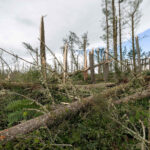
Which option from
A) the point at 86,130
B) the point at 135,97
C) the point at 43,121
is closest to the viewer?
the point at 43,121

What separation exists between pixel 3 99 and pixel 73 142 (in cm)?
237

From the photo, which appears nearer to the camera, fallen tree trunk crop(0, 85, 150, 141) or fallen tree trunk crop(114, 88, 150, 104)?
fallen tree trunk crop(0, 85, 150, 141)

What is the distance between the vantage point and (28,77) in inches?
167

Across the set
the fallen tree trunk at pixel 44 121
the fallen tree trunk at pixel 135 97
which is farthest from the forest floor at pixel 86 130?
the fallen tree trunk at pixel 135 97

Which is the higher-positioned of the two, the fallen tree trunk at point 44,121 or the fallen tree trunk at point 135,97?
the fallen tree trunk at point 135,97

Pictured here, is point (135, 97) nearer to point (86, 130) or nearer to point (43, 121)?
point (86, 130)

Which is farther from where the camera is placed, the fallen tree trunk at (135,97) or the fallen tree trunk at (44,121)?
the fallen tree trunk at (135,97)

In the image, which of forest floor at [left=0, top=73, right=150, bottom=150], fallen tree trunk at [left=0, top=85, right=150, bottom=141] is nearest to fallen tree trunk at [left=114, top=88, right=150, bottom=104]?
forest floor at [left=0, top=73, right=150, bottom=150]

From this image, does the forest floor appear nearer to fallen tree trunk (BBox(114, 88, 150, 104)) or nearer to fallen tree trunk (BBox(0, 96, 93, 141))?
fallen tree trunk (BBox(0, 96, 93, 141))

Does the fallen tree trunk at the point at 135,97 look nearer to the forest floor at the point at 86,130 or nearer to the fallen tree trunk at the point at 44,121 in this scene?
the forest floor at the point at 86,130

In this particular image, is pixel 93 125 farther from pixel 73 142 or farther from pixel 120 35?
pixel 120 35

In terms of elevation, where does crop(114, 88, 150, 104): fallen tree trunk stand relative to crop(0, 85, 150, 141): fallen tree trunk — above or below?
above

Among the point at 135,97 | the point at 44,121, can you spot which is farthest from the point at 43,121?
the point at 135,97

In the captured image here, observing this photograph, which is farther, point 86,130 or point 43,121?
point 86,130
